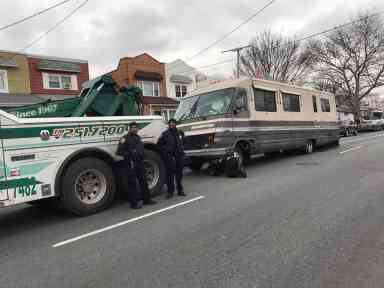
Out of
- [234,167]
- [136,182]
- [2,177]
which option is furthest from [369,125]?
[2,177]

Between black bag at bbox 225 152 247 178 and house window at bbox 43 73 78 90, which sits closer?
black bag at bbox 225 152 247 178

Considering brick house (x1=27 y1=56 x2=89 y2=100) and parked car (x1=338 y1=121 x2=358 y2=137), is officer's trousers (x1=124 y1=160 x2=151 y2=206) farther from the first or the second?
parked car (x1=338 y1=121 x2=358 y2=137)

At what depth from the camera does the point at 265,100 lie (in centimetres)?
1048

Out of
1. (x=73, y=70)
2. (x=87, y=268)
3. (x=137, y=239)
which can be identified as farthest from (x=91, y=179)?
(x=73, y=70)

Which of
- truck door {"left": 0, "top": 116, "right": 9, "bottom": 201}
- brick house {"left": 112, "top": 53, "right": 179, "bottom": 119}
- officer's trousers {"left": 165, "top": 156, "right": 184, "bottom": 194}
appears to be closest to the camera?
truck door {"left": 0, "top": 116, "right": 9, "bottom": 201}

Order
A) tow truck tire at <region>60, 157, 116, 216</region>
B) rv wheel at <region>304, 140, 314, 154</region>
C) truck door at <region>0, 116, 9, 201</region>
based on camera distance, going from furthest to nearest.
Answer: rv wheel at <region>304, 140, 314, 154</region>, tow truck tire at <region>60, 157, 116, 216</region>, truck door at <region>0, 116, 9, 201</region>

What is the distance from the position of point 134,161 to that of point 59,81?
20630mm

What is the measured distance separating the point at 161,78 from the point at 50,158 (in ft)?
88.4

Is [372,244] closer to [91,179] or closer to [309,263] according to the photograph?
[309,263]

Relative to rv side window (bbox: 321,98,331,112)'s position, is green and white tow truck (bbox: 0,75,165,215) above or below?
below

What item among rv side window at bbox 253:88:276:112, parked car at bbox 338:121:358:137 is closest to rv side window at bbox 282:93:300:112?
rv side window at bbox 253:88:276:112

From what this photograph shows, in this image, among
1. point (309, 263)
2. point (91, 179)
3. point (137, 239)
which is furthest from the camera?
point (91, 179)

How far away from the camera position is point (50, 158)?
4.98m

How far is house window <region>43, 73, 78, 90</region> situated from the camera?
22828mm
